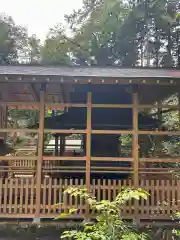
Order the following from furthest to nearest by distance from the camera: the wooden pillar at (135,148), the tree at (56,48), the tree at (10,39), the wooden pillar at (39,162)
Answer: the tree at (10,39)
the tree at (56,48)
the wooden pillar at (135,148)
the wooden pillar at (39,162)

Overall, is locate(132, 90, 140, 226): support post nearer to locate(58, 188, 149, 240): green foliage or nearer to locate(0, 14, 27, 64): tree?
locate(58, 188, 149, 240): green foliage

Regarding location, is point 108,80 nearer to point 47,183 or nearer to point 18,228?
point 47,183

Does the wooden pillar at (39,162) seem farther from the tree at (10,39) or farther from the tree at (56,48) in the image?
the tree at (10,39)

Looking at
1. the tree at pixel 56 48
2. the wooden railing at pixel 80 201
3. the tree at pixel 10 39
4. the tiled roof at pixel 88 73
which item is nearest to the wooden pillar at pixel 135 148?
the wooden railing at pixel 80 201

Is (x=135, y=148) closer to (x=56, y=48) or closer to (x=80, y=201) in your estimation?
(x=80, y=201)

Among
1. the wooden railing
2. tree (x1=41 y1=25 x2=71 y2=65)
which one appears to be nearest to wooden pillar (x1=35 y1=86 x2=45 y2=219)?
the wooden railing

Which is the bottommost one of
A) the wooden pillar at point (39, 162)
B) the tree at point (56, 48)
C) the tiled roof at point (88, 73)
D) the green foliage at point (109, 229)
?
the green foliage at point (109, 229)

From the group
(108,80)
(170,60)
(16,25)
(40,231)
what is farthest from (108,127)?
(16,25)

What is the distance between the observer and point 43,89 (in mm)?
6238

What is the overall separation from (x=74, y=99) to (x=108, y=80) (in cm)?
340

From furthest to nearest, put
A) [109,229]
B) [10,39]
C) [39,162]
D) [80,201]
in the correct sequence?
[10,39]
[39,162]
[80,201]
[109,229]

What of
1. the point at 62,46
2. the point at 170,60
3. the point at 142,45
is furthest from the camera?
the point at 62,46

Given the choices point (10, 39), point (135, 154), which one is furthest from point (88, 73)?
point (10, 39)

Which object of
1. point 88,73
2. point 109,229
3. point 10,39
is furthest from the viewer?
point 10,39
